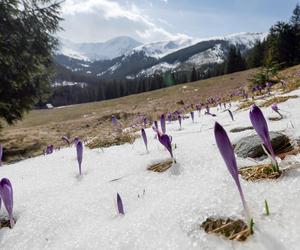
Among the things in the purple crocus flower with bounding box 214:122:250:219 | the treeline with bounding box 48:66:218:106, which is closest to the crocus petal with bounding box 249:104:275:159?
the purple crocus flower with bounding box 214:122:250:219

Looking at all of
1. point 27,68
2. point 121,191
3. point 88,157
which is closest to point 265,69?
point 27,68

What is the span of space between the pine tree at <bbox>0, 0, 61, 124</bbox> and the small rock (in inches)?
500

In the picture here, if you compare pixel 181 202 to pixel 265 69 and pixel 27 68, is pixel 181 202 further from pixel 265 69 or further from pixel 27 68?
pixel 27 68

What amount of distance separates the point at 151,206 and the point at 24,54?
49.2ft

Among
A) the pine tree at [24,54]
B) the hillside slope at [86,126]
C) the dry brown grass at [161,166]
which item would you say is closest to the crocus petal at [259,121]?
the dry brown grass at [161,166]

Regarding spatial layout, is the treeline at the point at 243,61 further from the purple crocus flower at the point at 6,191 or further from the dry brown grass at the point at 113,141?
the purple crocus flower at the point at 6,191

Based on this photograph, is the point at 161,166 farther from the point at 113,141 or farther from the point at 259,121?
the point at 113,141

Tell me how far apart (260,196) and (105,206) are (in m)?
0.94

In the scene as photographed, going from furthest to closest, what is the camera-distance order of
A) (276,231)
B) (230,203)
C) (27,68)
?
(27,68), (230,203), (276,231)

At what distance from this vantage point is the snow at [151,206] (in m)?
1.45

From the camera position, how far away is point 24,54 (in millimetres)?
15281

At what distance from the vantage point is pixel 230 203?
1.64 m

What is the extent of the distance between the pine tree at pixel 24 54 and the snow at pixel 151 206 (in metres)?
12.1

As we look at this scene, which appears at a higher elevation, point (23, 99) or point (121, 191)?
point (23, 99)
